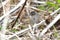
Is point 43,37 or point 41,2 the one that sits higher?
point 41,2

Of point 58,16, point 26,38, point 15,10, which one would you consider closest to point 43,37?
point 26,38

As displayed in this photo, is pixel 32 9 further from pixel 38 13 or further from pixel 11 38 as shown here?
pixel 11 38

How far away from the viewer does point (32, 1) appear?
2414mm

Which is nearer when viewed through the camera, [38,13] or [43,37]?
[43,37]

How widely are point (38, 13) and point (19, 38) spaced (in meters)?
0.48

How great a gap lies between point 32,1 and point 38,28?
0.39 metres

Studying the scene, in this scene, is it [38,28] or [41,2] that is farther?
[41,2]

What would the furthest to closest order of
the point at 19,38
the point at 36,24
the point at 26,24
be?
the point at 26,24, the point at 36,24, the point at 19,38

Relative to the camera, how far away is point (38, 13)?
2.29 m

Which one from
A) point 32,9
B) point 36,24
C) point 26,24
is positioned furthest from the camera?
point 32,9

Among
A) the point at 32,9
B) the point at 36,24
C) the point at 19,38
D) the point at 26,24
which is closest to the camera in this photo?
the point at 19,38

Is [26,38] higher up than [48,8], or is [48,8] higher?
[48,8]

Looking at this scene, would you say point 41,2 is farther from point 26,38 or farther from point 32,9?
point 26,38

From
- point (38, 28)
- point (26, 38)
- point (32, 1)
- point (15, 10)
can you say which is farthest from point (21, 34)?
point (32, 1)
